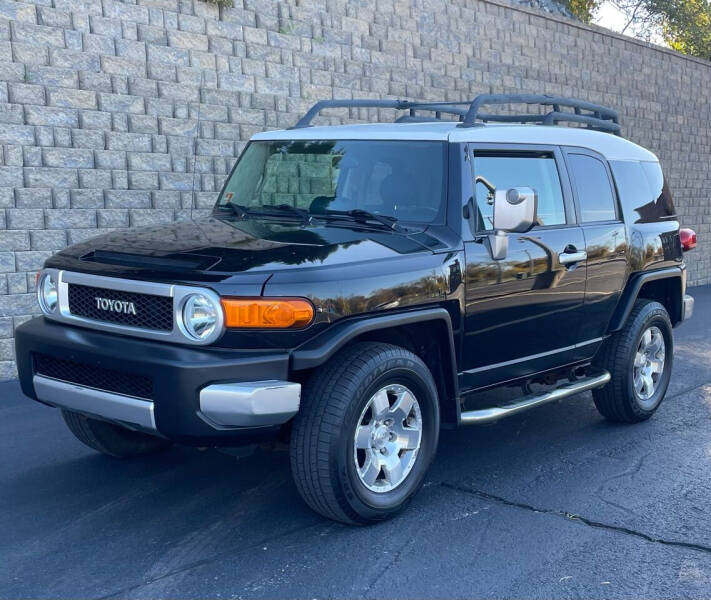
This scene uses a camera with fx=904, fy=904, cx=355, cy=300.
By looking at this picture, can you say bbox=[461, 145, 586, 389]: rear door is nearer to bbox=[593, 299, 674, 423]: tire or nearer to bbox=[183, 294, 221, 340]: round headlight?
bbox=[593, 299, 674, 423]: tire

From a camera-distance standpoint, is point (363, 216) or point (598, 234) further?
point (598, 234)

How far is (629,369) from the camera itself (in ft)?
20.7

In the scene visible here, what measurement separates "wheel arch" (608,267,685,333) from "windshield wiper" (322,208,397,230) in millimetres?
2098

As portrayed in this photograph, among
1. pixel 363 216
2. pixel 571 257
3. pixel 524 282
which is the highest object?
pixel 363 216

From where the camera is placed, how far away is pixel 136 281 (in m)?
4.18

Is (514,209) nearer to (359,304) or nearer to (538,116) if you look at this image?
(359,304)

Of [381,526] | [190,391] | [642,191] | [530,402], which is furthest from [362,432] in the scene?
[642,191]

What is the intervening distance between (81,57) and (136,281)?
4.95 m

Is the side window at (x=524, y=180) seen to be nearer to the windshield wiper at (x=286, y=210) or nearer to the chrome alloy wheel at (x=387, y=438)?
the windshield wiper at (x=286, y=210)

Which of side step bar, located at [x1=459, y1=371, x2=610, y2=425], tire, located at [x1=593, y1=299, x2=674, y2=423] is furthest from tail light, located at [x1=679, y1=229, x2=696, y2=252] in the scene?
side step bar, located at [x1=459, y1=371, x2=610, y2=425]

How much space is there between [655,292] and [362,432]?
3550 millimetres

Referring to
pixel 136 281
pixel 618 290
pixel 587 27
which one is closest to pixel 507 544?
pixel 136 281

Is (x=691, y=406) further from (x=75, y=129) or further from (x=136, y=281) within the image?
(x=75, y=129)

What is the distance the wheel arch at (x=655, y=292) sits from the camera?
6262mm
